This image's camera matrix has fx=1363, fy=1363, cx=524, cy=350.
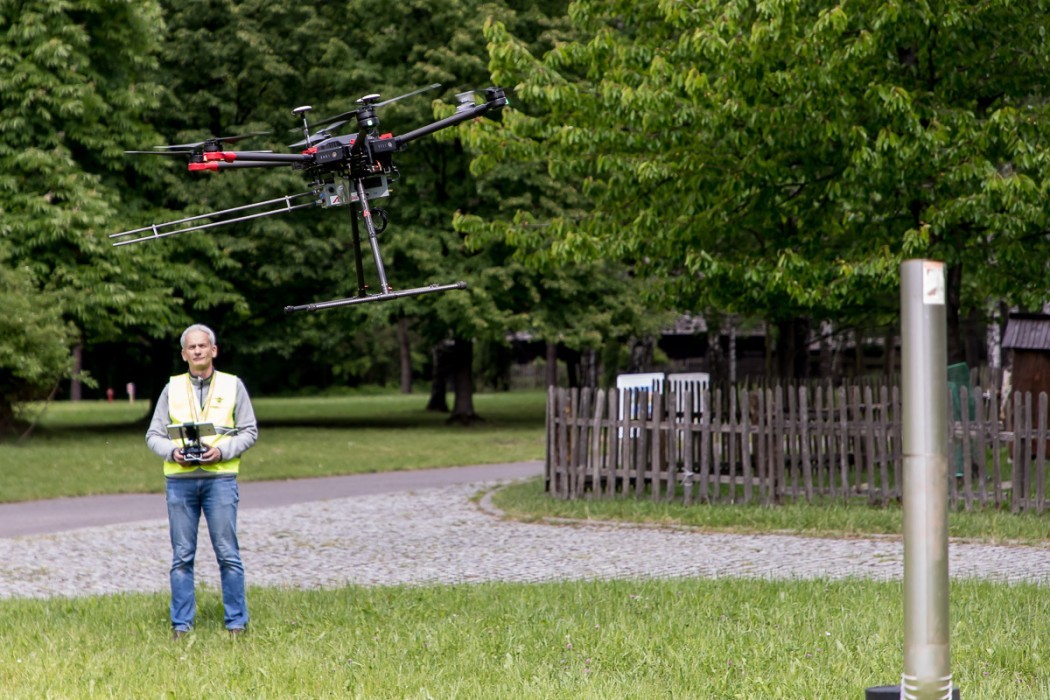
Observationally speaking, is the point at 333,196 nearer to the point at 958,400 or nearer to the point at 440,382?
the point at 958,400

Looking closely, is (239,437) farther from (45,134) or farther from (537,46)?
(537,46)

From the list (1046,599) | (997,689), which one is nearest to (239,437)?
(997,689)

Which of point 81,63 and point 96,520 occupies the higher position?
point 81,63

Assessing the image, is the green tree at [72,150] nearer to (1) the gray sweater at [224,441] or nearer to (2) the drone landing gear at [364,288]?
(1) the gray sweater at [224,441]

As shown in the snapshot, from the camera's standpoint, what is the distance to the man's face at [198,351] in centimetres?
808

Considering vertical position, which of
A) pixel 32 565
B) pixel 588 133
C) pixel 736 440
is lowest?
pixel 32 565

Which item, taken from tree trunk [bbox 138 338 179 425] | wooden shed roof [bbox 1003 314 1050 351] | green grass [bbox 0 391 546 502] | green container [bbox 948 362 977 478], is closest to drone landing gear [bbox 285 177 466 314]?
green container [bbox 948 362 977 478]

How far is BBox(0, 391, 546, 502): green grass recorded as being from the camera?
20812 millimetres

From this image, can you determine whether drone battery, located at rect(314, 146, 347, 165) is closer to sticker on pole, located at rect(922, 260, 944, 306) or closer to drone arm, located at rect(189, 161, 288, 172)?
drone arm, located at rect(189, 161, 288, 172)

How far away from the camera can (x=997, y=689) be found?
6234 millimetres

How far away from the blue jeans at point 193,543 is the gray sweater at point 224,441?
117mm

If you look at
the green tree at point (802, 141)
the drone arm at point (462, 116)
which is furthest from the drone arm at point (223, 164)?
the green tree at point (802, 141)

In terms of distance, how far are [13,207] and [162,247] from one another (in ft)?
12.3

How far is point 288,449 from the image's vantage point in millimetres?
26453
